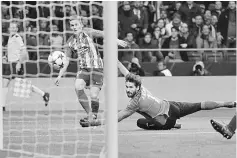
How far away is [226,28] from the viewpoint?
14.5 meters

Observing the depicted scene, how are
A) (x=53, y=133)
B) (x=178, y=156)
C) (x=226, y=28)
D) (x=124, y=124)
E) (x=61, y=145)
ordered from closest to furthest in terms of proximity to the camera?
(x=178, y=156) < (x=61, y=145) < (x=53, y=133) < (x=124, y=124) < (x=226, y=28)

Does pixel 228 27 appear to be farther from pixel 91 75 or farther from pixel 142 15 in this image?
pixel 91 75

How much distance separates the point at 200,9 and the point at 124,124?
4311mm

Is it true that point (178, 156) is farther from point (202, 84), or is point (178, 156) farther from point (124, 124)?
point (202, 84)

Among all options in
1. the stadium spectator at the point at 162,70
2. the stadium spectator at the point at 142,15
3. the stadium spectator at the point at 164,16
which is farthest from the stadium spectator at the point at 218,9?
the stadium spectator at the point at 162,70

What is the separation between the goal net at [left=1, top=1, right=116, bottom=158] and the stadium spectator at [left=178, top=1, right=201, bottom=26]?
1.97 m

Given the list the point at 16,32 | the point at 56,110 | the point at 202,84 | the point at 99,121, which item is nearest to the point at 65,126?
the point at 99,121

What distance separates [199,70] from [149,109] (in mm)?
4243

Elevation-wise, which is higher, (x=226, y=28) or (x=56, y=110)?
(x=226, y=28)

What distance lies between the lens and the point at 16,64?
500 inches

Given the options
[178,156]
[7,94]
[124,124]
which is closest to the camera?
[178,156]

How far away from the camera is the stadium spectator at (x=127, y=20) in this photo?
14211 millimetres

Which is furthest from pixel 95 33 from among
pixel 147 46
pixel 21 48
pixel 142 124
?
pixel 147 46

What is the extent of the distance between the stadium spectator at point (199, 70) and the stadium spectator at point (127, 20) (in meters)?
1.39
